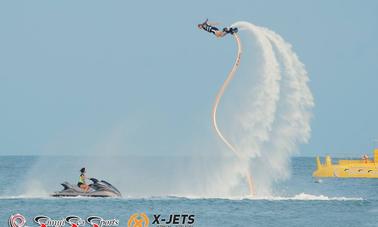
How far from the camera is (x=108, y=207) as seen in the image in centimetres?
6856

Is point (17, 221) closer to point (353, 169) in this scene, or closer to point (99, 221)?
point (99, 221)

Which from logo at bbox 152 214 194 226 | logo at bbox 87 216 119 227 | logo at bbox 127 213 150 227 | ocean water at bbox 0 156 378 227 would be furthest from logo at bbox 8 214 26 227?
logo at bbox 152 214 194 226

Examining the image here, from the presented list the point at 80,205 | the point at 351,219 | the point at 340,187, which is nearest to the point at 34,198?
the point at 80,205

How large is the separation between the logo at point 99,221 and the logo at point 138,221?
3.26ft

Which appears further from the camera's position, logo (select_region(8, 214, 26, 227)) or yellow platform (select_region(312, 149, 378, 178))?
yellow platform (select_region(312, 149, 378, 178))

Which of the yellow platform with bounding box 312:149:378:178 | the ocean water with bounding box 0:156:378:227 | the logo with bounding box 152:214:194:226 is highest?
the yellow platform with bounding box 312:149:378:178

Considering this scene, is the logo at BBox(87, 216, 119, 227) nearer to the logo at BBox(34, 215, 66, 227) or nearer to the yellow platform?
the logo at BBox(34, 215, 66, 227)

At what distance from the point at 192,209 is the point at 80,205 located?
8471 mm

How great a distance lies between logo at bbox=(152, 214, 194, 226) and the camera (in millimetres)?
57375

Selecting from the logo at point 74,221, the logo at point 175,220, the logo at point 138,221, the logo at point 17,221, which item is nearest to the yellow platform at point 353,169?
the logo at point 138,221

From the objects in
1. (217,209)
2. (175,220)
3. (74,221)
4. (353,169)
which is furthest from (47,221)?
(353,169)

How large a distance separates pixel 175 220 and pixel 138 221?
145 inches

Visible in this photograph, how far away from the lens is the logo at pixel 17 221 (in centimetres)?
5894

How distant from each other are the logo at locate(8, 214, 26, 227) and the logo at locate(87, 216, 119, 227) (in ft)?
14.3
